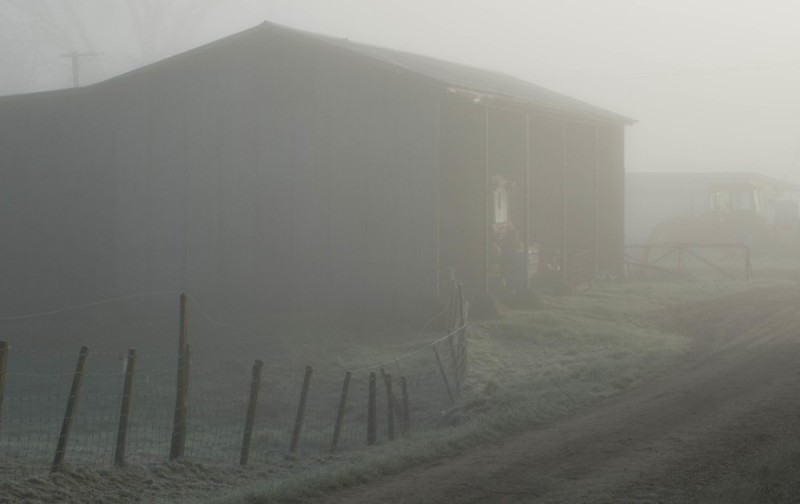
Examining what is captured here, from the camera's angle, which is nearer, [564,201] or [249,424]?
[249,424]

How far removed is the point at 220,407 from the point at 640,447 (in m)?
8.76

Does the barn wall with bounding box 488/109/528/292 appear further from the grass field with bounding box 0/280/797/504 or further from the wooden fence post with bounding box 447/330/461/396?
the wooden fence post with bounding box 447/330/461/396

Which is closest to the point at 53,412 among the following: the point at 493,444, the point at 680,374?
the point at 493,444

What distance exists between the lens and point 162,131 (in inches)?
1058

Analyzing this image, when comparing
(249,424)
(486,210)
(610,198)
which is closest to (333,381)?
(249,424)

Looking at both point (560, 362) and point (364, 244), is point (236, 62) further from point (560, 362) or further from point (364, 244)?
point (560, 362)

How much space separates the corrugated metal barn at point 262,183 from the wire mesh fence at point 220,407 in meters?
3.39

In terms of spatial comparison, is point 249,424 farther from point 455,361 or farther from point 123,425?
point 455,361

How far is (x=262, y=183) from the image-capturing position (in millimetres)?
25969

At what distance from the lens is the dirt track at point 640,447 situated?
9.54m

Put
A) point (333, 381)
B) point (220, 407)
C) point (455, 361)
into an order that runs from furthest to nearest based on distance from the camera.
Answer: point (333, 381) → point (220, 407) → point (455, 361)

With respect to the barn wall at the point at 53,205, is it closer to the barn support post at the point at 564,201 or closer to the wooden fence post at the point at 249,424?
the barn support post at the point at 564,201

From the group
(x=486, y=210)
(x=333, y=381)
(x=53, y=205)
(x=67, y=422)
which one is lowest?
(x=333, y=381)

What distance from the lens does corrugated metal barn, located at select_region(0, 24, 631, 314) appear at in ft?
81.3
